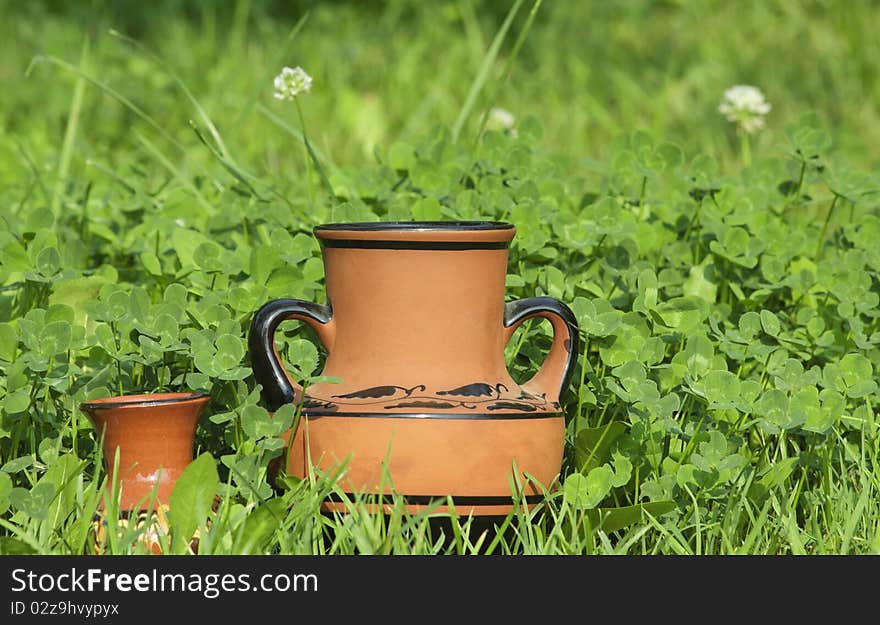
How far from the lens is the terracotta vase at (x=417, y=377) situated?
5.57 ft

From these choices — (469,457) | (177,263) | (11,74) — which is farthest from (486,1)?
(469,457)

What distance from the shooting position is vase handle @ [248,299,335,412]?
5.90ft

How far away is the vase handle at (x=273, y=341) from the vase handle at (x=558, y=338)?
296 mm

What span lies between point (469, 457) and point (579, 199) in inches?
52.9

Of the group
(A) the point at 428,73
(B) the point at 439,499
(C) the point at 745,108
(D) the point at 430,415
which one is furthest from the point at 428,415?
(A) the point at 428,73

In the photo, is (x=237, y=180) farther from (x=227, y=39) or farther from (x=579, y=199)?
(x=227, y=39)

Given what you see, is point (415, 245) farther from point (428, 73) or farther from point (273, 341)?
point (428, 73)

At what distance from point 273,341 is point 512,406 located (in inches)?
15.4

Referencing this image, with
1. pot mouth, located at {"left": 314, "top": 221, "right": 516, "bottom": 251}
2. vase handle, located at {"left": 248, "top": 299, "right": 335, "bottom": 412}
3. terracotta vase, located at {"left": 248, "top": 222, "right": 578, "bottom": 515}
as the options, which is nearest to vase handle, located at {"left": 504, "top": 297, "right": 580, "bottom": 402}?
terracotta vase, located at {"left": 248, "top": 222, "right": 578, "bottom": 515}

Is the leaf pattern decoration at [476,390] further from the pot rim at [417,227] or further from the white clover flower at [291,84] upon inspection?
the white clover flower at [291,84]

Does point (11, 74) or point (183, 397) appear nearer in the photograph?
point (183, 397)

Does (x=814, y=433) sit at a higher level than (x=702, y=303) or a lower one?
lower

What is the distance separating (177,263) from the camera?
8.38 feet

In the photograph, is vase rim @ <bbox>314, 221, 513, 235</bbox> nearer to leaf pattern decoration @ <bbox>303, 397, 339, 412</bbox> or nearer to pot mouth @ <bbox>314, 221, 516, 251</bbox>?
pot mouth @ <bbox>314, 221, 516, 251</bbox>
